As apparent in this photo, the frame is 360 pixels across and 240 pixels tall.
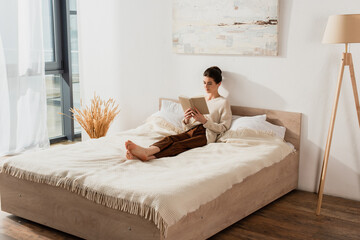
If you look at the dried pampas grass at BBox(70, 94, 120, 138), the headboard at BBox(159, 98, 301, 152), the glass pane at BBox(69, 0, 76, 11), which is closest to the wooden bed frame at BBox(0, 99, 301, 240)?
the headboard at BBox(159, 98, 301, 152)

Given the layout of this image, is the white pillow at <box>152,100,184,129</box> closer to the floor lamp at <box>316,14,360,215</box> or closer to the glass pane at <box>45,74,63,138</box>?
the floor lamp at <box>316,14,360,215</box>

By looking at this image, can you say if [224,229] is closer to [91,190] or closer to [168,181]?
[168,181]

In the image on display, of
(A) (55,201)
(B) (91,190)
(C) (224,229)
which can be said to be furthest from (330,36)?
(A) (55,201)

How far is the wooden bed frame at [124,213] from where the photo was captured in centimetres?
267

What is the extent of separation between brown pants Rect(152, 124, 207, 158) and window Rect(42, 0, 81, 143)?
2.26 m

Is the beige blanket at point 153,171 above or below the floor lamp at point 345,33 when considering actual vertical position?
below

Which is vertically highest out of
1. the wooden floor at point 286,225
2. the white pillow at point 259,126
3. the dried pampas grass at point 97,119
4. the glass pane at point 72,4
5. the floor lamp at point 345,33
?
the glass pane at point 72,4

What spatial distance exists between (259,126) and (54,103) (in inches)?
114

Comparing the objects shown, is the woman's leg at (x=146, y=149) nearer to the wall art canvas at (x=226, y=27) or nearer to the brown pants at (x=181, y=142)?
the brown pants at (x=181, y=142)

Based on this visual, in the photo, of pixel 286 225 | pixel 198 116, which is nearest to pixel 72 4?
pixel 198 116

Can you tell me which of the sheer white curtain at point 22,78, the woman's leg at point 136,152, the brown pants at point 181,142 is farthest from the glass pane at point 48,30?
the woman's leg at point 136,152

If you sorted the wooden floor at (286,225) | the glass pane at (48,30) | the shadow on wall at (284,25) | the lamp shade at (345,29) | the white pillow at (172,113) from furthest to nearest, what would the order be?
the glass pane at (48,30) < the white pillow at (172,113) < the shadow on wall at (284,25) < the lamp shade at (345,29) < the wooden floor at (286,225)

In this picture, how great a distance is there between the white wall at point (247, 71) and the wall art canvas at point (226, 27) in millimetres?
77

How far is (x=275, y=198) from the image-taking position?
3.64 meters
